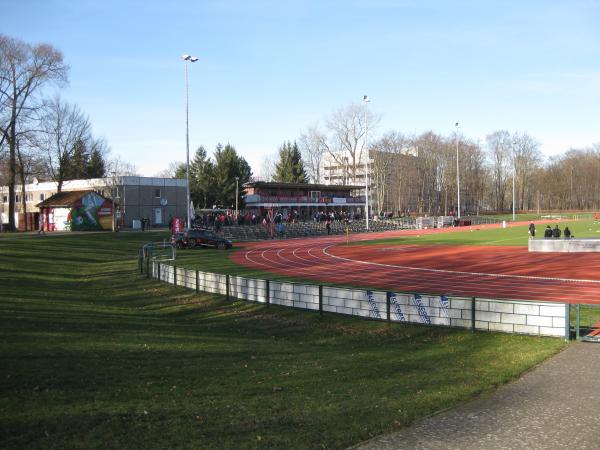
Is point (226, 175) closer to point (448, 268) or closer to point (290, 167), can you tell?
point (290, 167)

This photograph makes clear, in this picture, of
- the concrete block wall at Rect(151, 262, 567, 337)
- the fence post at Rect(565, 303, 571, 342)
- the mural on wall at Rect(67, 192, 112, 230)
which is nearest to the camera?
the fence post at Rect(565, 303, 571, 342)

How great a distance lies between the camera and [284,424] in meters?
6.54

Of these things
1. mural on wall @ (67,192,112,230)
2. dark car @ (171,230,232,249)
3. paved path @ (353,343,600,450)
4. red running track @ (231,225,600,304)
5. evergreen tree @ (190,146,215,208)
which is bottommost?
red running track @ (231,225,600,304)

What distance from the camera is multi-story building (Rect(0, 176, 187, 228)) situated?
5862cm

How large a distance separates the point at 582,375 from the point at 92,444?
757 cm

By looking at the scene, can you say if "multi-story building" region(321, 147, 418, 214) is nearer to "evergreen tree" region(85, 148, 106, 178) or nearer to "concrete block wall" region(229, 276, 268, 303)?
"evergreen tree" region(85, 148, 106, 178)

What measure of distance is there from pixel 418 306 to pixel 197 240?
28.4m

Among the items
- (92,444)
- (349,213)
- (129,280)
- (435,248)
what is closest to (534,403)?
(92,444)

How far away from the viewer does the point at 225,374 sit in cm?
898

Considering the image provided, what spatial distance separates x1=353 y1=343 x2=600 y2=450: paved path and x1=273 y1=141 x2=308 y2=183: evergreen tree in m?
91.7

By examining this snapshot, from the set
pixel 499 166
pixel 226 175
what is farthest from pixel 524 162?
pixel 226 175

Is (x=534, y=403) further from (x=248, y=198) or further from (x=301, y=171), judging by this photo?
(x=301, y=171)

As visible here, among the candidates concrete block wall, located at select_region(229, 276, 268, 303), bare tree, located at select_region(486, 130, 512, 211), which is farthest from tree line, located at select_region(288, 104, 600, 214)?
concrete block wall, located at select_region(229, 276, 268, 303)

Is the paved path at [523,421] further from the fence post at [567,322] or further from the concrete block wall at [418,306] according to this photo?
the concrete block wall at [418,306]
